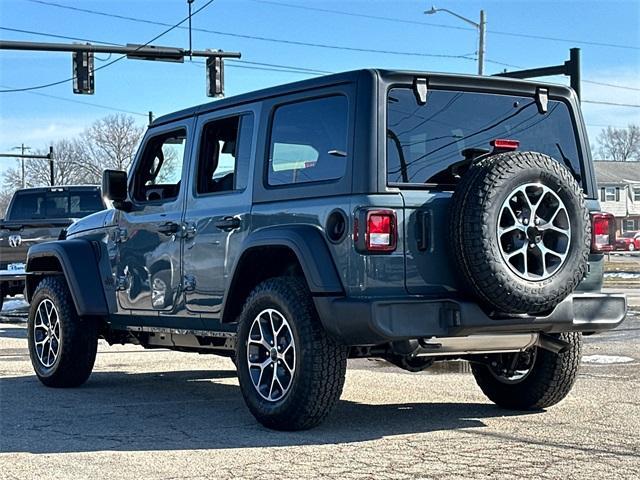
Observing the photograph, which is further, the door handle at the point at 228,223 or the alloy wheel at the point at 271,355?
the door handle at the point at 228,223

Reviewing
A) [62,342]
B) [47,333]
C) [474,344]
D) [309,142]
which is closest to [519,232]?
[474,344]

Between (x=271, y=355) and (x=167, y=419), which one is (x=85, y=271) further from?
(x=271, y=355)

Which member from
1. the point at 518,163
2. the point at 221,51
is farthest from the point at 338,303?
the point at 221,51

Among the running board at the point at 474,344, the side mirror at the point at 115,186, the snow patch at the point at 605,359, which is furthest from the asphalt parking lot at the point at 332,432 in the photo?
the side mirror at the point at 115,186

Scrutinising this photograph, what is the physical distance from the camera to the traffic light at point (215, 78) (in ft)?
80.2

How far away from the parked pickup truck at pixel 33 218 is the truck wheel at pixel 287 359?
9468 millimetres

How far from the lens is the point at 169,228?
7766mm

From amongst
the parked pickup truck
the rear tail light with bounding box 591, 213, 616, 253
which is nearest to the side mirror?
the rear tail light with bounding box 591, 213, 616, 253

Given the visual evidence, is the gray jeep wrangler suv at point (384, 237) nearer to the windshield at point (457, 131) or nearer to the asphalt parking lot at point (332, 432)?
the windshield at point (457, 131)

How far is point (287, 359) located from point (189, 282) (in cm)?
133

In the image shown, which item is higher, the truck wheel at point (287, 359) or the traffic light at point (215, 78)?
the traffic light at point (215, 78)

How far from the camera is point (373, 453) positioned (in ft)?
19.0

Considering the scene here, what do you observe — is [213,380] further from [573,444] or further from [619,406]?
[573,444]

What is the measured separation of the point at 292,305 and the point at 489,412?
1.82 metres
